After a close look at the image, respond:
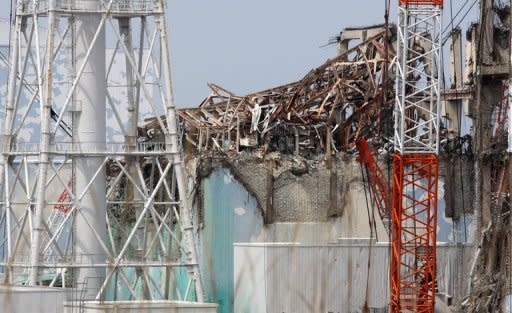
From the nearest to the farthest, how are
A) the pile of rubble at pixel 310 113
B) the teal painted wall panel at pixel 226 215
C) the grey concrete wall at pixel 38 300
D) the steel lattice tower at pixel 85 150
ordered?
the grey concrete wall at pixel 38 300, the steel lattice tower at pixel 85 150, the teal painted wall panel at pixel 226 215, the pile of rubble at pixel 310 113

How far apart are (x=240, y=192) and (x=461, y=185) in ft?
31.8

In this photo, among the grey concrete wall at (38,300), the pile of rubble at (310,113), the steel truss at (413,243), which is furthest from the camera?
the pile of rubble at (310,113)

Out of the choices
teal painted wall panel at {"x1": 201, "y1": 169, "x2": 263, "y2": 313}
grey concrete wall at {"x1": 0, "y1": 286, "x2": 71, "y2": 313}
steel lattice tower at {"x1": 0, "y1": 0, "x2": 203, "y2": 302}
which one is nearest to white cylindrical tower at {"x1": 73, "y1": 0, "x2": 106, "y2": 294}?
steel lattice tower at {"x1": 0, "y1": 0, "x2": 203, "y2": 302}

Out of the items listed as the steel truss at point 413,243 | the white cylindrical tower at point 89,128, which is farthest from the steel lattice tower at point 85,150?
the steel truss at point 413,243

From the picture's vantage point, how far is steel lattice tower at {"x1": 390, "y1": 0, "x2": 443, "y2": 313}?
62406mm

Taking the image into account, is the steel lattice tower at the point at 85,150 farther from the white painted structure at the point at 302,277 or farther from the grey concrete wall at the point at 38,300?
the grey concrete wall at the point at 38,300

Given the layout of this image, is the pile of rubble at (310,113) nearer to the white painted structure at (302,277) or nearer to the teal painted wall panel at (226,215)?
the teal painted wall panel at (226,215)

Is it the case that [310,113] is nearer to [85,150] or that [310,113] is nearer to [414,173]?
[414,173]

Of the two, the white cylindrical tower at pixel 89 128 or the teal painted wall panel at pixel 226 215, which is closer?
the white cylindrical tower at pixel 89 128

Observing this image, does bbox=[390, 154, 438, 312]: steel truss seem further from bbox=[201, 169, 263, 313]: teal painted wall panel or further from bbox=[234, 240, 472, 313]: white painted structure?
bbox=[201, 169, 263, 313]: teal painted wall panel

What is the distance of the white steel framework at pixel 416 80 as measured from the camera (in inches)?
2477

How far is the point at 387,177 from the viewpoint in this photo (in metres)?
69.4

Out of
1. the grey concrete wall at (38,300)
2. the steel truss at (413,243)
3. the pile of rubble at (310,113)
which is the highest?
the pile of rubble at (310,113)

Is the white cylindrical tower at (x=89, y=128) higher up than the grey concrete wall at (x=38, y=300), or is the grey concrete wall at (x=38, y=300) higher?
the white cylindrical tower at (x=89, y=128)
